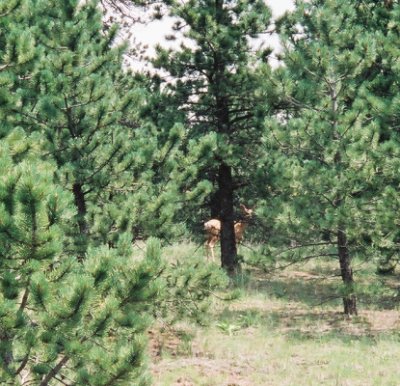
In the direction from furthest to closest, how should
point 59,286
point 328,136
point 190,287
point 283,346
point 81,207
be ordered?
point 328,136 → point 283,346 → point 81,207 → point 190,287 → point 59,286

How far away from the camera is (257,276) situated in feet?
55.3

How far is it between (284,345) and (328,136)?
14.0ft

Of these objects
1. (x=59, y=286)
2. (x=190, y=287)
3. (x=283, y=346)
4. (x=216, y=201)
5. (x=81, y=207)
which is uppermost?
(x=216, y=201)

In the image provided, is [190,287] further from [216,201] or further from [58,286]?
[216,201]

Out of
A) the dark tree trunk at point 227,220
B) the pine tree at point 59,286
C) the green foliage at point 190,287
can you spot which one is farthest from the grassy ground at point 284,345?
the pine tree at point 59,286

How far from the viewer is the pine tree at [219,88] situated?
46.4 feet

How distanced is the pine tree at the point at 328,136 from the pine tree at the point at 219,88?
7.39ft

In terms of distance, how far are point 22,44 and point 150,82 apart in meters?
9.16

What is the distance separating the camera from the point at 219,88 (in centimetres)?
1461

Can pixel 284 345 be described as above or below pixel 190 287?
below

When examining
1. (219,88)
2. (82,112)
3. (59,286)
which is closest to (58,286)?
A: (59,286)

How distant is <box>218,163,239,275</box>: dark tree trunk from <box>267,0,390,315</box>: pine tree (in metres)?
3.65

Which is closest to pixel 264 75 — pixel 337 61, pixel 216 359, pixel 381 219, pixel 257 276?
pixel 337 61

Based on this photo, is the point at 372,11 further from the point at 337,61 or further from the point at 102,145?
the point at 102,145
